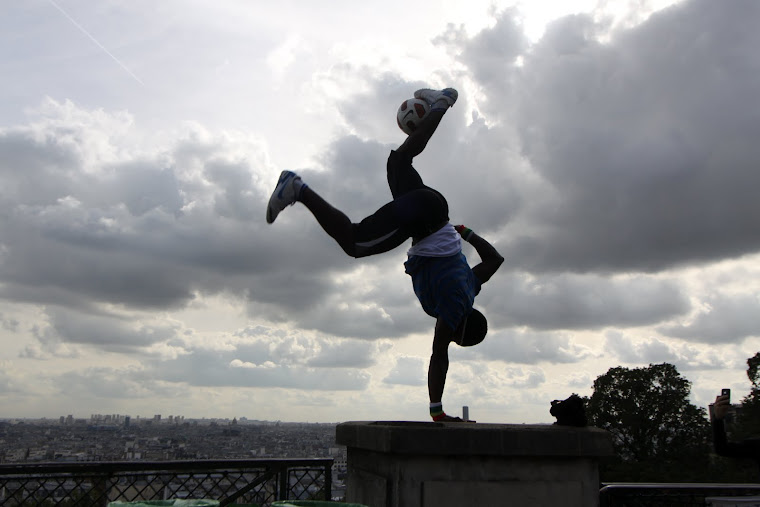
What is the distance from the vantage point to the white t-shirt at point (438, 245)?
16.8 ft

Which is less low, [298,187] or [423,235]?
[298,187]

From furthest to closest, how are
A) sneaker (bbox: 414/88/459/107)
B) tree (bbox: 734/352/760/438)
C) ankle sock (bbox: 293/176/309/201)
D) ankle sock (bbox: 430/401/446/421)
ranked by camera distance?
tree (bbox: 734/352/760/438), sneaker (bbox: 414/88/459/107), ankle sock (bbox: 293/176/309/201), ankle sock (bbox: 430/401/446/421)

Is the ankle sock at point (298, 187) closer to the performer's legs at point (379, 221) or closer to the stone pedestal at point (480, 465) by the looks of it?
the performer's legs at point (379, 221)

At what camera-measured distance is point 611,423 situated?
32.0 meters

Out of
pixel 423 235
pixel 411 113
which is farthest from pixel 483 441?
pixel 411 113

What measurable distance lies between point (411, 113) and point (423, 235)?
118cm

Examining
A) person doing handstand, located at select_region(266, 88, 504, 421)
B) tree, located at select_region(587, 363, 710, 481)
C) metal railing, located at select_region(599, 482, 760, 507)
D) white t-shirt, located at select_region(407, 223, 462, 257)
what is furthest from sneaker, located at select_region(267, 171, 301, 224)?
tree, located at select_region(587, 363, 710, 481)

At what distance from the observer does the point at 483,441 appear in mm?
3975

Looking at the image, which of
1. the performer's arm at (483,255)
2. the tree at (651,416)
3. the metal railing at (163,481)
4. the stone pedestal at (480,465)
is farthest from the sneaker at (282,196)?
the tree at (651,416)

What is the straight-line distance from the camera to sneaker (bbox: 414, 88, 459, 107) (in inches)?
212

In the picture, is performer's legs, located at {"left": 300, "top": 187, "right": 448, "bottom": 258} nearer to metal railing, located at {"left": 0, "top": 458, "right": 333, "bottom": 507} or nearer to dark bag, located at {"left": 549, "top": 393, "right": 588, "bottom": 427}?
dark bag, located at {"left": 549, "top": 393, "right": 588, "bottom": 427}

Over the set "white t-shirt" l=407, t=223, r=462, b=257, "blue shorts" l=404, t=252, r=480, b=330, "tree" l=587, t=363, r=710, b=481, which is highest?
"white t-shirt" l=407, t=223, r=462, b=257

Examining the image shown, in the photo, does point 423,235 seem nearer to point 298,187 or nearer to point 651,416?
point 298,187

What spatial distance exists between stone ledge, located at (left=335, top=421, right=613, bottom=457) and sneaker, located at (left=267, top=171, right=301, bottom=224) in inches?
76.5
